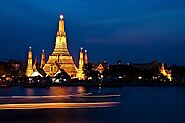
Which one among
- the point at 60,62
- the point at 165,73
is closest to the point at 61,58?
the point at 60,62

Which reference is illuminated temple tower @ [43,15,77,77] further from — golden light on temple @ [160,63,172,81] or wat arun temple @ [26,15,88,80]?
golden light on temple @ [160,63,172,81]

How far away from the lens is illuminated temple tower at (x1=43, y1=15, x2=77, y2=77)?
309 ft

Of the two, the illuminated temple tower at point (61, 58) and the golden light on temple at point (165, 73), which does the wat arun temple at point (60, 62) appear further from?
the golden light on temple at point (165, 73)

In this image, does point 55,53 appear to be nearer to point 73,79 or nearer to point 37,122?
point 73,79

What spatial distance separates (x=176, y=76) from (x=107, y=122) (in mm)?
97690

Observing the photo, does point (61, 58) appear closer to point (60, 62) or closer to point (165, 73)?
point (60, 62)

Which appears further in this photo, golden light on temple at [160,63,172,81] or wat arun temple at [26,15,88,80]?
golden light on temple at [160,63,172,81]

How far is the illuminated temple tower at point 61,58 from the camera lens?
309 ft

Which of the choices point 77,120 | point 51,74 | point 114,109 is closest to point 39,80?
point 51,74

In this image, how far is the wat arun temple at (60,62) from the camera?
94.3m

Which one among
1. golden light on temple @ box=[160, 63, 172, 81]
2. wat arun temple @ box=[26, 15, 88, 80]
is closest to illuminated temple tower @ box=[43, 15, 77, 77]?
wat arun temple @ box=[26, 15, 88, 80]

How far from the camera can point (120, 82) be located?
101938 millimetres

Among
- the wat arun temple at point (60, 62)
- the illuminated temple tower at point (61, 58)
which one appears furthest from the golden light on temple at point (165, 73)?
the illuminated temple tower at point (61, 58)

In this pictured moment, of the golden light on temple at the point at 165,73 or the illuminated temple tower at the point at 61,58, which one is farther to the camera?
the golden light on temple at the point at 165,73
